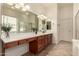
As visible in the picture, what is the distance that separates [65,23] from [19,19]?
39.3 inches

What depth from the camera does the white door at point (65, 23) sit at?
7.57 ft

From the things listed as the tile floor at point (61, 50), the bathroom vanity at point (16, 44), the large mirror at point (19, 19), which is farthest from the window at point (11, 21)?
the tile floor at point (61, 50)

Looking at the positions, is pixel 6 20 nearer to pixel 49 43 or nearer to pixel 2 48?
pixel 2 48

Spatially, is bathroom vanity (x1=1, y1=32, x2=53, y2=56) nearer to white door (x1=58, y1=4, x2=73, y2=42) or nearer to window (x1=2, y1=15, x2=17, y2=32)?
window (x1=2, y1=15, x2=17, y2=32)

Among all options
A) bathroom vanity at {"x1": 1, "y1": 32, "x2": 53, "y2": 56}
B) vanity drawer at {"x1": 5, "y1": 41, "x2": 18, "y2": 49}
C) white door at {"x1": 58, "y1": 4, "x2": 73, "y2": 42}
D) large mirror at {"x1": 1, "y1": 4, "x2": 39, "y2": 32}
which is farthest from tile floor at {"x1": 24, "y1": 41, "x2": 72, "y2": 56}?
large mirror at {"x1": 1, "y1": 4, "x2": 39, "y2": 32}

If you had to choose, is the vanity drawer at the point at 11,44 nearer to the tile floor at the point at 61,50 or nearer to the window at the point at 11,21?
the window at the point at 11,21

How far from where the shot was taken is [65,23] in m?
2.39

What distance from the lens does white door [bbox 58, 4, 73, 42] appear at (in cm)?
231

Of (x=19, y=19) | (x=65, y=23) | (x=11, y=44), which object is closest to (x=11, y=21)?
(x=19, y=19)

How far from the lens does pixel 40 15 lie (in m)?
→ 2.89

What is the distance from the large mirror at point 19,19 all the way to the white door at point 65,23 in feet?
2.09

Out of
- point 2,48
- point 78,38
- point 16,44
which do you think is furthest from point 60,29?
point 2,48

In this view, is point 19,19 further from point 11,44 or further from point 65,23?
point 65,23

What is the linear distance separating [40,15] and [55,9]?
54 centimetres
